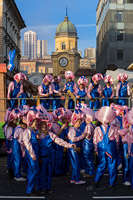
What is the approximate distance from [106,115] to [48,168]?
1.77 meters

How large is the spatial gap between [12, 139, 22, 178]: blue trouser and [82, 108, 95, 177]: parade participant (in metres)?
1.65

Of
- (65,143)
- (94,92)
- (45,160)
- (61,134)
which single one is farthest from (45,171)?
(94,92)

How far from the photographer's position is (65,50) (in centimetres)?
9425

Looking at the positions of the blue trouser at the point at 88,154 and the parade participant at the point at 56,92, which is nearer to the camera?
the blue trouser at the point at 88,154

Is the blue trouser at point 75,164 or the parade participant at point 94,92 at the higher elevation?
the parade participant at point 94,92

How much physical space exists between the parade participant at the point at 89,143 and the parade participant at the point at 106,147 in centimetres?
85

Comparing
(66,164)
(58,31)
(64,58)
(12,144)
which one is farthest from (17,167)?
(58,31)

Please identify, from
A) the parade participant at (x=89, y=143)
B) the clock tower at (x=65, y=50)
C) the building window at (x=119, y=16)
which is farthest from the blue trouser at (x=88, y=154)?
the clock tower at (x=65, y=50)

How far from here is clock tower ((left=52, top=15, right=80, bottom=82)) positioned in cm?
8600

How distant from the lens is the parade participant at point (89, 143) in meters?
9.44

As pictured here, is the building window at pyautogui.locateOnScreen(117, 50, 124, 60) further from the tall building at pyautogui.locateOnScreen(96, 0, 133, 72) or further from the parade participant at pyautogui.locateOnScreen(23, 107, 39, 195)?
the parade participant at pyautogui.locateOnScreen(23, 107, 39, 195)

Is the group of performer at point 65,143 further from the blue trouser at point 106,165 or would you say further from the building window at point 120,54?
the building window at point 120,54

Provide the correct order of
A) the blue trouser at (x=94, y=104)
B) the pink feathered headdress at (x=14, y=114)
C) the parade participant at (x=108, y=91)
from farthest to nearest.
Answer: the blue trouser at (x=94, y=104) < the parade participant at (x=108, y=91) < the pink feathered headdress at (x=14, y=114)

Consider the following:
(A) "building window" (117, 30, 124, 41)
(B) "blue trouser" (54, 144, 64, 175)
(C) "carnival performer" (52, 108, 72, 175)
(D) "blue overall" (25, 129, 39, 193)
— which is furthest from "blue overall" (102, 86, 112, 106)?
(A) "building window" (117, 30, 124, 41)
